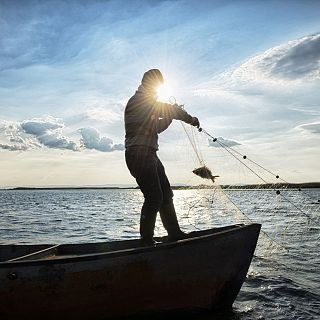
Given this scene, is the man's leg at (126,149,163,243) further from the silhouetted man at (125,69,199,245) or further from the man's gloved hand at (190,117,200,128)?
the man's gloved hand at (190,117,200,128)

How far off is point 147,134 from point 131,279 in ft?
6.97

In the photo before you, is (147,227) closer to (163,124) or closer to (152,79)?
(163,124)

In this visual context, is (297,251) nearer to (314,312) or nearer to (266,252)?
(266,252)

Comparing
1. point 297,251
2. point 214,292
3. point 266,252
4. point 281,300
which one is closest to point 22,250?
point 214,292

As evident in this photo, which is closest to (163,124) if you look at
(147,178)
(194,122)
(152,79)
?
(194,122)

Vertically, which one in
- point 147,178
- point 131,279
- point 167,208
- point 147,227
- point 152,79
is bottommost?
point 131,279

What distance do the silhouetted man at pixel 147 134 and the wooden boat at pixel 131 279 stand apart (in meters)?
0.68

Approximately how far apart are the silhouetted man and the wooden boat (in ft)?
2.24

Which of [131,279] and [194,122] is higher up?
[194,122]

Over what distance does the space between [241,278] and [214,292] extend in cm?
55

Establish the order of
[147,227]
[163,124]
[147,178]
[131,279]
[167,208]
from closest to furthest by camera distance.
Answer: [131,279]
[147,178]
[147,227]
[163,124]
[167,208]

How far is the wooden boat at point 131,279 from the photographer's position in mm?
5621

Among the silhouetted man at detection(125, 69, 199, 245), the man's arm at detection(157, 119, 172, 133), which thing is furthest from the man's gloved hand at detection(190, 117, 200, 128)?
the man's arm at detection(157, 119, 172, 133)

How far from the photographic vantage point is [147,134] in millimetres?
6059
